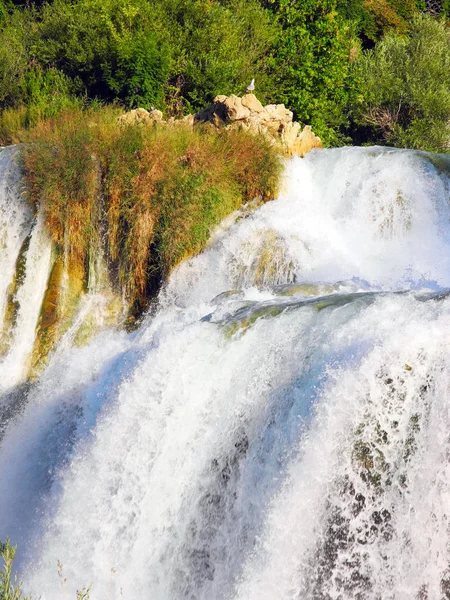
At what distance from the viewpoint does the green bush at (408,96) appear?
20750 millimetres

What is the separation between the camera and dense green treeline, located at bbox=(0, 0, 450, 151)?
63.5 ft

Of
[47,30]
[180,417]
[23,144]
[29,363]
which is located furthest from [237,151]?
[47,30]

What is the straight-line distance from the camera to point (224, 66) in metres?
19.2

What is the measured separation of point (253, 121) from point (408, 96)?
28.3 feet

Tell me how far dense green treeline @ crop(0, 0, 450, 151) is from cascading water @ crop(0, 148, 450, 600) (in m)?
10.2

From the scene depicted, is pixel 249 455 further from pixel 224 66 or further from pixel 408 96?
pixel 408 96

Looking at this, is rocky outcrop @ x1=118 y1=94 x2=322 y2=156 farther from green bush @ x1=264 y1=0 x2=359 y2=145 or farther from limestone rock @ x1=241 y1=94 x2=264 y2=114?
green bush @ x1=264 y1=0 x2=359 y2=145

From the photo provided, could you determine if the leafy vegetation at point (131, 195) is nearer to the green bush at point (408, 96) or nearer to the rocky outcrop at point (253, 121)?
the rocky outcrop at point (253, 121)

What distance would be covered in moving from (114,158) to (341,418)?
6.78 meters

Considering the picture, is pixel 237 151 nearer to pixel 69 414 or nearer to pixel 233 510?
pixel 69 414

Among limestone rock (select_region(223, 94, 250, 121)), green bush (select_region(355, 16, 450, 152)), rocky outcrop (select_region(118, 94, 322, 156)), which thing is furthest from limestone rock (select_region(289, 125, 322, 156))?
green bush (select_region(355, 16, 450, 152))

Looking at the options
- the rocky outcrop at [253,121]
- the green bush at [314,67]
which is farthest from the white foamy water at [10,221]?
the green bush at [314,67]

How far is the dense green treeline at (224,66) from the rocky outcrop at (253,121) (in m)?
4.69

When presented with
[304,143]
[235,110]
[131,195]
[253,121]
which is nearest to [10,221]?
[131,195]
